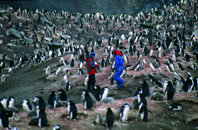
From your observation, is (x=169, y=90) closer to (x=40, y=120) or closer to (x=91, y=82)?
(x=91, y=82)

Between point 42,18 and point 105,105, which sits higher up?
point 42,18

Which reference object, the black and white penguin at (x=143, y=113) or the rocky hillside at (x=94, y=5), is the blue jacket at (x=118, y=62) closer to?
the black and white penguin at (x=143, y=113)

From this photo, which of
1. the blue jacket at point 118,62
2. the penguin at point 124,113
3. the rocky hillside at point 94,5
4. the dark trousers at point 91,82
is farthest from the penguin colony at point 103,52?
the rocky hillside at point 94,5

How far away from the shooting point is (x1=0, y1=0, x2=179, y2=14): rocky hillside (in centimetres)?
3775

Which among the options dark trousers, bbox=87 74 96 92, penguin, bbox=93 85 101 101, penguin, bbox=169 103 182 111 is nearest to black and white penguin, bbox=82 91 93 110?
penguin, bbox=93 85 101 101

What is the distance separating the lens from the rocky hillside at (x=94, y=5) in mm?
37750

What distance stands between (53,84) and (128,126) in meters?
7.34

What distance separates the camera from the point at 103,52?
64.3 ft

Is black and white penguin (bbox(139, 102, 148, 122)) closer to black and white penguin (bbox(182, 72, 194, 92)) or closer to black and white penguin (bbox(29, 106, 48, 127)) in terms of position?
black and white penguin (bbox(29, 106, 48, 127))

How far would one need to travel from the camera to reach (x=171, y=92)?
7.80m

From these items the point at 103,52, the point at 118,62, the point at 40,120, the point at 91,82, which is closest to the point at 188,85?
the point at 118,62

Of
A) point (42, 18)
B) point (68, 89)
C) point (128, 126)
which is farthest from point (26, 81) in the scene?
point (42, 18)

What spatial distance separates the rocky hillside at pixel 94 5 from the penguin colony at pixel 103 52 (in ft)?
19.7

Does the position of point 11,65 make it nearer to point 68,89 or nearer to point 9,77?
point 9,77
